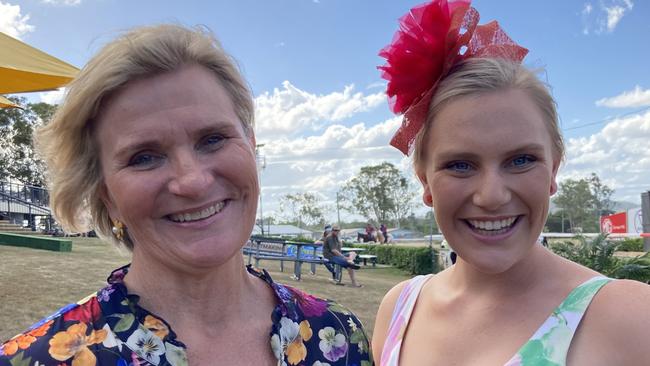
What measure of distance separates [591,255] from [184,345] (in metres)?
8.32

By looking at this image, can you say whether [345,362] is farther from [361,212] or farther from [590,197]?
[590,197]

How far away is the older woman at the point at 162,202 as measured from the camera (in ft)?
4.25

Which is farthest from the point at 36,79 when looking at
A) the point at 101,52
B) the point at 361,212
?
the point at 361,212

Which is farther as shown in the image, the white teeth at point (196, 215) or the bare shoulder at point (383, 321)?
the bare shoulder at point (383, 321)

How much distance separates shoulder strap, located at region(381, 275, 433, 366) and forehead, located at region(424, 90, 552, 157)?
2.23 feet

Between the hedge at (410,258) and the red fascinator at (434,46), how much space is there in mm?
14072

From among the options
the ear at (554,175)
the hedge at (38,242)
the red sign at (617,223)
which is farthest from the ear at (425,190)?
the red sign at (617,223)

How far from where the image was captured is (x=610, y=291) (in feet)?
4.33

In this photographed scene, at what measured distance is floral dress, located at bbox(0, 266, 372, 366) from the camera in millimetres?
1218

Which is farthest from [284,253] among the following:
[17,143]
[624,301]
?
[17,143]

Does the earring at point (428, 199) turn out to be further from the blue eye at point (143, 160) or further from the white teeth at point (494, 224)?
the blue eye at point (143, 160)

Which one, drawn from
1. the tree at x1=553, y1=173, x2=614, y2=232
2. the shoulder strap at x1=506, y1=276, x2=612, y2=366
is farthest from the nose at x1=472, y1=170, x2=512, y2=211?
the tree at x1=553, y1=173, x2=614, y2=232

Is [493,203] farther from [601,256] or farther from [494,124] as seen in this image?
[601,256]

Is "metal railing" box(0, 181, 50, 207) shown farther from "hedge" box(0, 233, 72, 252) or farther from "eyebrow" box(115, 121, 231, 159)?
"eyebrow" box(115, 121, 231, 159)
